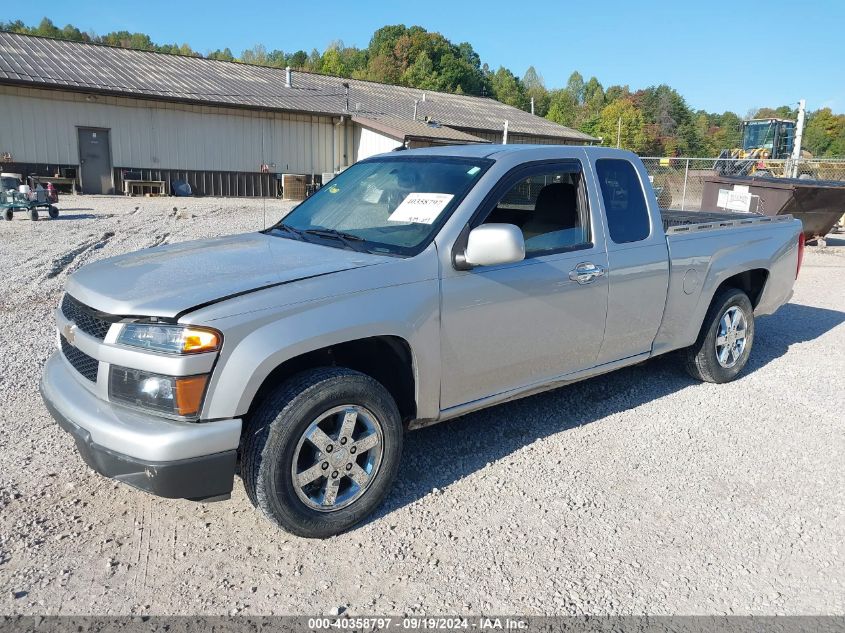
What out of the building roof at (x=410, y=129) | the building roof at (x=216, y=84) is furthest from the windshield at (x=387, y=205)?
the building roof at (x=216, y=84)

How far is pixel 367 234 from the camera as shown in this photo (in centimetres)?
380

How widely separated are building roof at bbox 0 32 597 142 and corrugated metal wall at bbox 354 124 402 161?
92 cm

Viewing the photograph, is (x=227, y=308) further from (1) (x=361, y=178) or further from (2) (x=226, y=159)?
(2) (x=226, y=159)

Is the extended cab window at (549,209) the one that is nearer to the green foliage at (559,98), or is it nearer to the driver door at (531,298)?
the driver door at (531,298)

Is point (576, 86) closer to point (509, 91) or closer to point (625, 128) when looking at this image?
point (509, 91)

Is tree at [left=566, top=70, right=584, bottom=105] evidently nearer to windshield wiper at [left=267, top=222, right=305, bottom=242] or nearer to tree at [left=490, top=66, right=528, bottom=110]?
tree at [left=490, top=66, right=528, bottom=110]

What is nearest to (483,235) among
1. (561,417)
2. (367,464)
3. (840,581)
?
(367,464)

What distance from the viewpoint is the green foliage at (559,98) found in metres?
79.0

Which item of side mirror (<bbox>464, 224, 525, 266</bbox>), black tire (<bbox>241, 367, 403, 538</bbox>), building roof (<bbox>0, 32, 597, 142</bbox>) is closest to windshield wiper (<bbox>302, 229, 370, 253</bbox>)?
side mirror (<bbox>464, 224, 525, 266</bbox>)

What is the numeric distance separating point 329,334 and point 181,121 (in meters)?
27.0

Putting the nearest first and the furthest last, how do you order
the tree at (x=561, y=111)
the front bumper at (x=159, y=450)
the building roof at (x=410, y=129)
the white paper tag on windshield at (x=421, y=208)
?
the front bumper at (x=159, y=450)
the white paper tag on windshield at (x=421, y=208)
the building roof at (x=410, y=129)
the tree at (x=561, y=111)

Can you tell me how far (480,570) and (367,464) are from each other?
0.75 metres

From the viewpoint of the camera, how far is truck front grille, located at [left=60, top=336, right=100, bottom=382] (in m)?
3.01

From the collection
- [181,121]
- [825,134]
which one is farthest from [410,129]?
[825,134]
